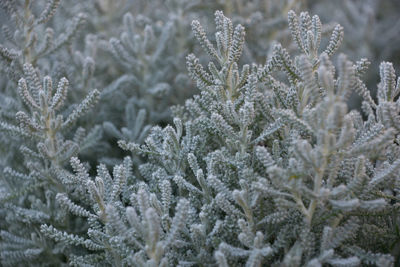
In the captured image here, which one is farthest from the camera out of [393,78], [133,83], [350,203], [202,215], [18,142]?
[133,83]

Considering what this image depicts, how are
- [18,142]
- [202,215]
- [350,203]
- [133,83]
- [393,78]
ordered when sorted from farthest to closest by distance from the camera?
[133,83] < [18,142] < [393,78] < [202,215] < [350,203]

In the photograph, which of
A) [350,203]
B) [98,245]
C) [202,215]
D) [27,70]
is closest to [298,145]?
[350,203]

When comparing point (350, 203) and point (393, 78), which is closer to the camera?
point (350, 203)

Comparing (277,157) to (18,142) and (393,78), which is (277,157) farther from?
(18,142)

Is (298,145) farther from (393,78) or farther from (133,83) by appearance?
(133,83)

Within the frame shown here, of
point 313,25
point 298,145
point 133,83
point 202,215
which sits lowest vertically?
point 202,215

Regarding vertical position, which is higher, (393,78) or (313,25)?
(313,25)
